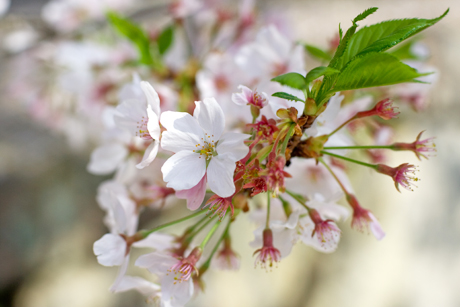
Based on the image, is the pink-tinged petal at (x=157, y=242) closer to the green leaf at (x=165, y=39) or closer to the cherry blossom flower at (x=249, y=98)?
the cherry blossom flower at (x=249, y=98)

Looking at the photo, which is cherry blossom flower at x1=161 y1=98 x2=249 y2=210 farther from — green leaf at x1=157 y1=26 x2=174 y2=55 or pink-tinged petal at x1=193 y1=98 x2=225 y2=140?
green leaf at x1=157 y1=26 x2=174 y2=55

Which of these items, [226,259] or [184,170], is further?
[226,259]

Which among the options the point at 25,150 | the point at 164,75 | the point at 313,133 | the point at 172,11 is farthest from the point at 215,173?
the point at 25,150

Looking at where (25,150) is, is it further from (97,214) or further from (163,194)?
(163,194)

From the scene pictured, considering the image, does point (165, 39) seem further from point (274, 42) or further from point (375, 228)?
point (375, 228)

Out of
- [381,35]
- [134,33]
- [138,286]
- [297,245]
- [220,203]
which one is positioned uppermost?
[381,35]

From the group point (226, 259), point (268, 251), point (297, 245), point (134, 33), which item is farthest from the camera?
point (297, 245)

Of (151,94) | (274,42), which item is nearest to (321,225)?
(151,94)
